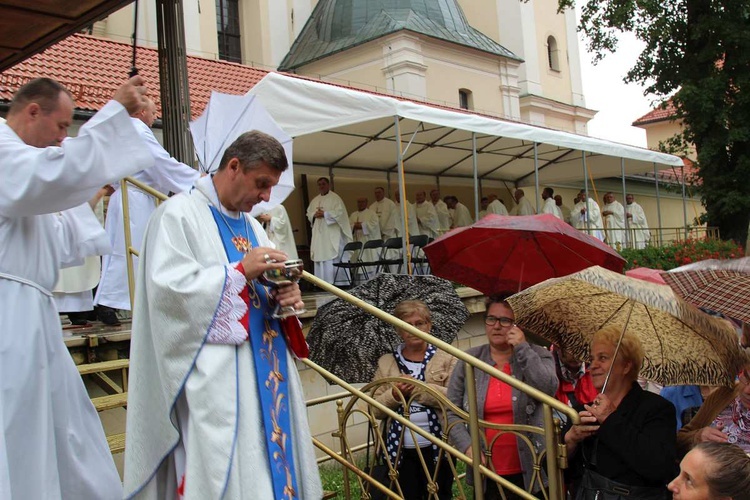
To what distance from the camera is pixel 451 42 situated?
24766 millimetres

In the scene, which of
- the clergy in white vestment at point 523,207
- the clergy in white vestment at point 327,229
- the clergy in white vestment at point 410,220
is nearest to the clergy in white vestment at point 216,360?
the clergy in white vestment at point 327,229

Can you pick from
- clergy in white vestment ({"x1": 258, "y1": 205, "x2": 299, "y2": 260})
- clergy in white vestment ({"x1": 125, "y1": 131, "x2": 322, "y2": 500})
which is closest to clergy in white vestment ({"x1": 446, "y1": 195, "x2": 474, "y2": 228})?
clergy in white vestment ({"x1": 258, "y1": 205, "x2": 299, "y2": 260})

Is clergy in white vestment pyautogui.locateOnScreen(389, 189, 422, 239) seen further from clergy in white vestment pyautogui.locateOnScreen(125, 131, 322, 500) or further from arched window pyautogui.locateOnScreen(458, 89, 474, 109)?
clergy in white vestment pyautogui.locateOnScreen(125, 131, 322, 500)

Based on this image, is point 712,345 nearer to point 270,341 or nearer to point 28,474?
point 270,341

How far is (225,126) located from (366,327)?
150cm

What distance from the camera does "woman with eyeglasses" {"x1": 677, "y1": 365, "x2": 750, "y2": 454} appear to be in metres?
3.37

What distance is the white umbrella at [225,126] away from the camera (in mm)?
4387

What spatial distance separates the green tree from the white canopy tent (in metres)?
1.46

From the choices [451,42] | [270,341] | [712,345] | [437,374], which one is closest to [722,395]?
[712,345]

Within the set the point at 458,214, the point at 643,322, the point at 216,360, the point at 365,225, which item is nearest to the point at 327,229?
the point at 365,225

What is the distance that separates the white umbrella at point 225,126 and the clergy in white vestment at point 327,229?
29.4ft

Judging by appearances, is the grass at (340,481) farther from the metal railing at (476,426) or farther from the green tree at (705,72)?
the green tree at (705,72)

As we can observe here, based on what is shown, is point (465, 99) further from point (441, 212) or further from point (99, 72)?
point (99, 72)

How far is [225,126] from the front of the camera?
15.0 ft
